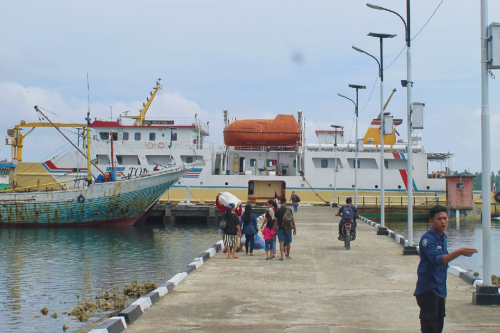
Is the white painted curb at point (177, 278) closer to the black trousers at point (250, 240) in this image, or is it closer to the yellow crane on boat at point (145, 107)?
the black trousers at point (250, 240)

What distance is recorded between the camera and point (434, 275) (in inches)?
233

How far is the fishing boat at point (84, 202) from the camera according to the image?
34250 millimetres

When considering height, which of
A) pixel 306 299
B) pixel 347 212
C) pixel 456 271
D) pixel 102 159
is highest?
pixel 102 159

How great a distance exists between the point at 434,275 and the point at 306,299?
3.91m

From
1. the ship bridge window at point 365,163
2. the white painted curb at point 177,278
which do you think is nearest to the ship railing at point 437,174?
the ship bridge window at point 365,163

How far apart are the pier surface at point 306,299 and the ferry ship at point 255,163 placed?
30.1m

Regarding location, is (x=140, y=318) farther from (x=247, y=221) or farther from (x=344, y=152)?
(x=344, y=152)

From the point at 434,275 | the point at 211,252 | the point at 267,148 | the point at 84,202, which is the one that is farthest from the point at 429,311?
the point at 267,148

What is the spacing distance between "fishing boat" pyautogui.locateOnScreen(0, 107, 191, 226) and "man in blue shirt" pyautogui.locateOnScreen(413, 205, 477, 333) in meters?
29.8

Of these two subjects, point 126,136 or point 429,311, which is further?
point 126,136

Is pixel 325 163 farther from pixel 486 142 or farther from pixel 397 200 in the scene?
pixel 486 142

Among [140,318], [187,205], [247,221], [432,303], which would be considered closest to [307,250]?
[247,221]

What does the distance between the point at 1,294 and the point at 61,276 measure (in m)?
2.81

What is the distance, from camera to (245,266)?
539 inches
